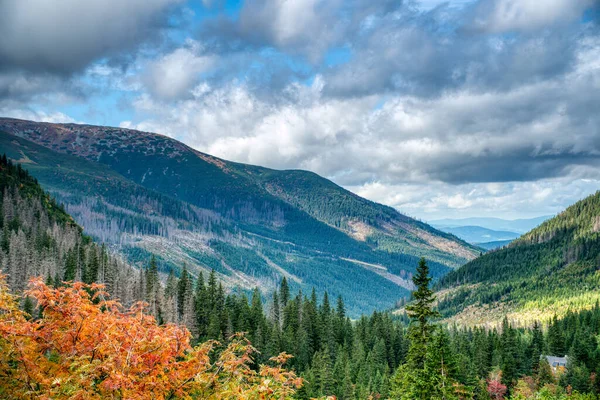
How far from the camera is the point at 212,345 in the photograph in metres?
22.1

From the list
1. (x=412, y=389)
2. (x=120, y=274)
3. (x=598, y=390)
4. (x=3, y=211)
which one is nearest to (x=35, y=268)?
(x=120, y=274)

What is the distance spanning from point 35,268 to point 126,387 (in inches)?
4745

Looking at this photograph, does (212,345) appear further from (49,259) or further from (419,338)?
(49,259)

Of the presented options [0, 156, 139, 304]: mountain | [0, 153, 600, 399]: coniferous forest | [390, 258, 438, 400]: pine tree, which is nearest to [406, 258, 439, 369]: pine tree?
[390, 258, 438, 400]: pine tree

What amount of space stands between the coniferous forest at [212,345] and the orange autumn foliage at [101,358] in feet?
0.19

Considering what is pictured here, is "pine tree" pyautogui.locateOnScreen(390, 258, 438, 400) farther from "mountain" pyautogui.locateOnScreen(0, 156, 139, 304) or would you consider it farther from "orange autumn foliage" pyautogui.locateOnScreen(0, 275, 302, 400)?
"mountain" pyautogui.locateOnScreen(0, 156, 139, 304)

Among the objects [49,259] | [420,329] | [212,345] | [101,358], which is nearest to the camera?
A: [101,358]

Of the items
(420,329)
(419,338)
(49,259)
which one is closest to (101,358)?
(419,338)

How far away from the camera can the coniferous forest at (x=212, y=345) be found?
648 inches

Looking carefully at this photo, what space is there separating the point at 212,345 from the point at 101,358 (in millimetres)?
5853

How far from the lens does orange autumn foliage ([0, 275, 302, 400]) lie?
50.8 feet

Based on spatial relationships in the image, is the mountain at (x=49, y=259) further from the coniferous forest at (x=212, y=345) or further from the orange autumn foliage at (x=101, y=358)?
the orange autumn foliage at (x=101, y=358)

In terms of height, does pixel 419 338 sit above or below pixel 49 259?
above

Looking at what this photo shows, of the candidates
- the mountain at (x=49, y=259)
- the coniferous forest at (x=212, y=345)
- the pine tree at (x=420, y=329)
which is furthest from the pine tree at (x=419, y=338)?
the mountain at (x=49, y=259)
